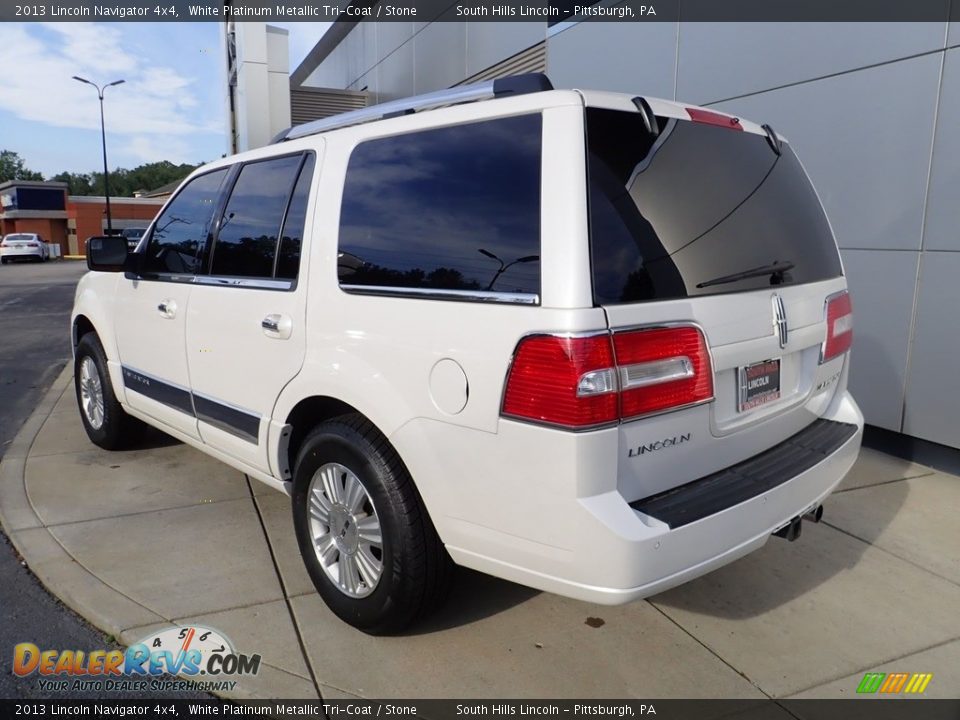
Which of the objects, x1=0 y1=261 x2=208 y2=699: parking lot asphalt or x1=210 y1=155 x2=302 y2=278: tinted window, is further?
x1=210 y1=155 x2=302 y2=278: tinted window

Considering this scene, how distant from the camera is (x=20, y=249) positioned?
Result: 1516 inches

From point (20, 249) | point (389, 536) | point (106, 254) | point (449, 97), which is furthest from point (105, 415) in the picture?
point (20, 249)

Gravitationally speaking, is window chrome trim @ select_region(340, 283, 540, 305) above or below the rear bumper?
above

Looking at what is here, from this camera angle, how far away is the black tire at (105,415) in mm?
5000

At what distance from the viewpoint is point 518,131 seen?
2.45 m

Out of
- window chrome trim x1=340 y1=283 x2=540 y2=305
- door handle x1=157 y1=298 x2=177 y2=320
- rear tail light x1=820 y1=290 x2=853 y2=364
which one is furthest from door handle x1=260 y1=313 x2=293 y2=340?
rear tail light x1=820 y1=290 x2=853 y2=364

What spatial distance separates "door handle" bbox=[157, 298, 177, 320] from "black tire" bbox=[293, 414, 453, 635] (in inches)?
59.0

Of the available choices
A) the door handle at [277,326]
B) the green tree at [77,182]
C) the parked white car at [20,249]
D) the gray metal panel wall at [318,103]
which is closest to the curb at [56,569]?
the door handle at [277,326]

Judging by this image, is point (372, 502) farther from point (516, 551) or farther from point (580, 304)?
point (580, 304)

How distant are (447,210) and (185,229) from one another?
2.18m

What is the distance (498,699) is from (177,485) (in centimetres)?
283

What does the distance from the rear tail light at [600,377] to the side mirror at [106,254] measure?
3.15 meters

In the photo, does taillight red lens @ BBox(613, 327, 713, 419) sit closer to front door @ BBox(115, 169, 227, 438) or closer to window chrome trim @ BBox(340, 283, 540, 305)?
window chrome trim @ BBox(340, 283, 540, 305)

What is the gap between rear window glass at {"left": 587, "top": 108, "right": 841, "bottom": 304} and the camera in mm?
2314
